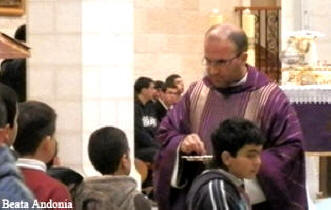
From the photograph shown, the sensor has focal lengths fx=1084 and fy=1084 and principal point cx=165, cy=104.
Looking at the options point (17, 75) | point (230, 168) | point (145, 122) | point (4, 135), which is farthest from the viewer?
point (145, 122)

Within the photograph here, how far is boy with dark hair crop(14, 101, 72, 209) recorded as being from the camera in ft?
13.9

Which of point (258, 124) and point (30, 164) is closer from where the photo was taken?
point (30, 164)

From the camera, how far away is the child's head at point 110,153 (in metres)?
5.45

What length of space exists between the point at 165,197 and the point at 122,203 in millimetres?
212

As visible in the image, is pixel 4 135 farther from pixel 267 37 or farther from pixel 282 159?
pixel 267 37

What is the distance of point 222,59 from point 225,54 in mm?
31

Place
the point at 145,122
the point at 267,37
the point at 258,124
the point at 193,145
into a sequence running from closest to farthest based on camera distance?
the point at 193,145 → the point at 258,124 → the point at 145,122 → the point at 267,37

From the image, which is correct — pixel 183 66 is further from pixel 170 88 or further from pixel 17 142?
pixel 17 142

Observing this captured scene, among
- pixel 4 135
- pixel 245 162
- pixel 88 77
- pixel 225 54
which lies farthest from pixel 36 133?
pixel 88 77

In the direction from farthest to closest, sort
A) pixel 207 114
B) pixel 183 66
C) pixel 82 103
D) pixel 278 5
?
pixel 278 5 < pixel 183 66 < pixel 82 103 < pixel 207 114

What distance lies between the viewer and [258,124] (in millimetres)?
5219

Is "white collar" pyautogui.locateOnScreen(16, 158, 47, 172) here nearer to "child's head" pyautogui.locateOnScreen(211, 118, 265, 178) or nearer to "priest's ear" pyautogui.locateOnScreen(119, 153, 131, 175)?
"child's head" pyautogui.locateOnScreen(211, 118, 265, 178)

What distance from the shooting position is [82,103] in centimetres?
863

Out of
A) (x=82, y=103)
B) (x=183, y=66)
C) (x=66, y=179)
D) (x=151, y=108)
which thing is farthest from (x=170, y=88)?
(x=66, y=179)
